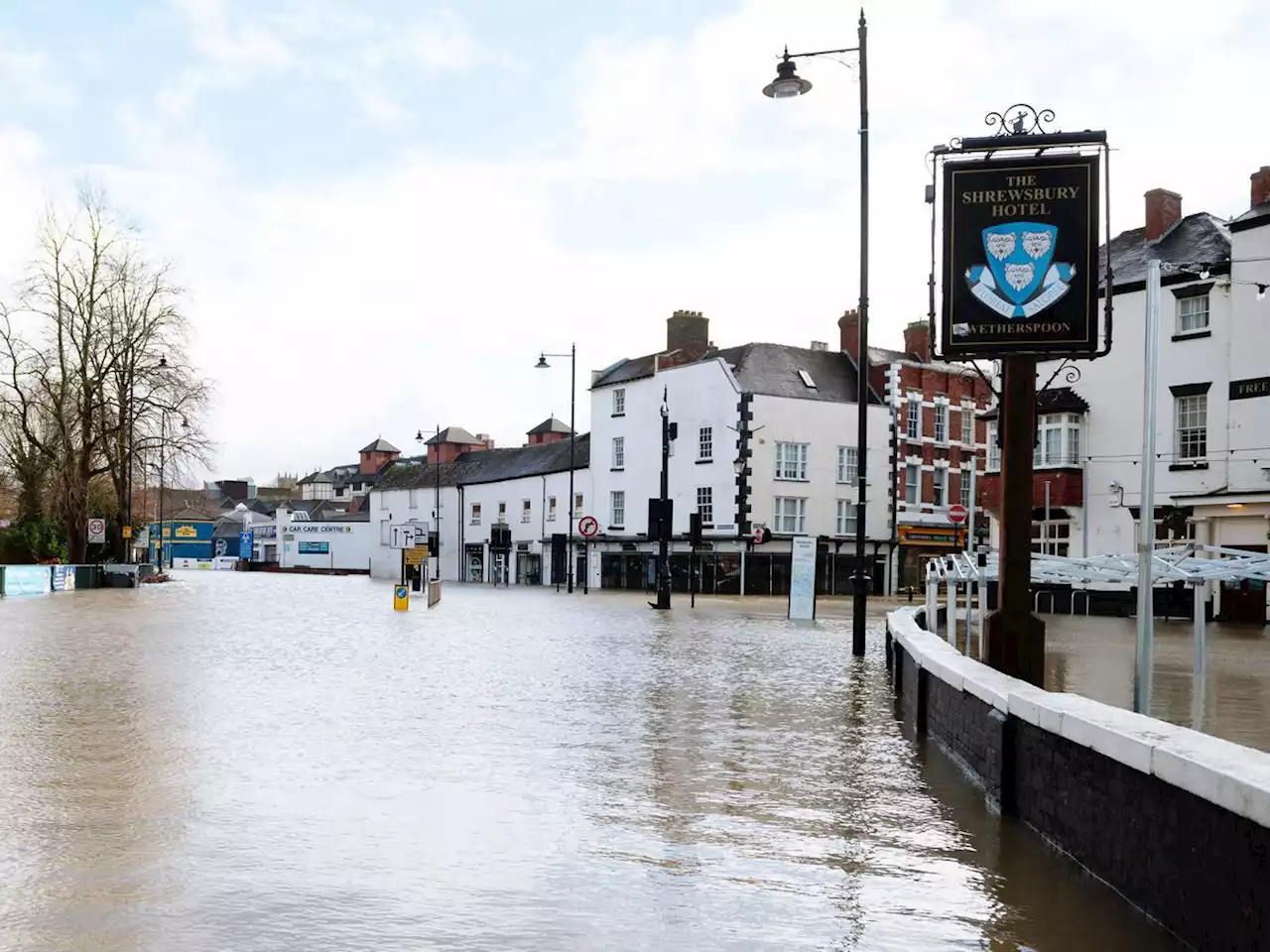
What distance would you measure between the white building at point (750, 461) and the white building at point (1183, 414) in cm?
1479

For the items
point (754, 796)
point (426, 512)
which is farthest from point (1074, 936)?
point (426, 512)

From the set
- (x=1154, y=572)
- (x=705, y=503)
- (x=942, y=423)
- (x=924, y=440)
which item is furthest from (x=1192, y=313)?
(x=705, y=503)

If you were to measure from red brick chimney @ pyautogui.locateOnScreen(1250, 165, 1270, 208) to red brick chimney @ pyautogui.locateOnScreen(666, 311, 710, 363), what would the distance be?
2736cm

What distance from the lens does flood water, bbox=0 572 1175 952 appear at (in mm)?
5109

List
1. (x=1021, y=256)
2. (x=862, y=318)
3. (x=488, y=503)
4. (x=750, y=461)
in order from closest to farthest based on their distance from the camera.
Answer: (x=1021, y=256) → (x=862, y=318) → (x=750, y=461) → (x=488, y=503)

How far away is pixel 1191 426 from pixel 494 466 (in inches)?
1911

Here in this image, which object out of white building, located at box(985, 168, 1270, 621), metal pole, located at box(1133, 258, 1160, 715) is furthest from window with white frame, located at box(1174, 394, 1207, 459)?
metal pole, located at box(1133, 258, 1160, 715)

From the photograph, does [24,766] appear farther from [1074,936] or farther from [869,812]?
[1074,936]

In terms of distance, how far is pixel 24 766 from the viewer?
8.30 metres

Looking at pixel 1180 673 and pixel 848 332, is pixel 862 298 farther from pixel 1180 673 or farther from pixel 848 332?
pixel 848 332

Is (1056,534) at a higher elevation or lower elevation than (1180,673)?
higher

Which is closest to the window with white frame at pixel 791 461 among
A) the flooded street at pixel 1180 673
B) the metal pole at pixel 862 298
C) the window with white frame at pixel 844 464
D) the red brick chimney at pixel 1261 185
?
the window with white frame at pixel 844 464

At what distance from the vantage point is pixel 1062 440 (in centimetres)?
3284

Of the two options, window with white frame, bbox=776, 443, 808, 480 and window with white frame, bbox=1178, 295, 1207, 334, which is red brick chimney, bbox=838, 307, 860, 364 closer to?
window with white frame, bbox=776, 443, 808, 480
